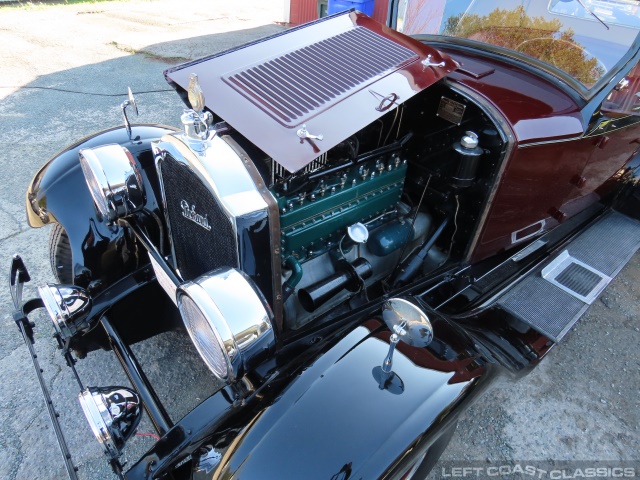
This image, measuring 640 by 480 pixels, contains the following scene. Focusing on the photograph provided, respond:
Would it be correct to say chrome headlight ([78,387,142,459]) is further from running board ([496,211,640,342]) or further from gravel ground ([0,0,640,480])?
running board ([496,211,640,342])

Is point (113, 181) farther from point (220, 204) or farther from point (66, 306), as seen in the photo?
point (220, 204)

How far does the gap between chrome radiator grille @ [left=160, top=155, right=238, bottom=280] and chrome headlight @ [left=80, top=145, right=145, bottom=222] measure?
20cm

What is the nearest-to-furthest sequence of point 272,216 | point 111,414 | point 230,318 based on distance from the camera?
1. point 230,318
2. point 111,414
3. point 272,216

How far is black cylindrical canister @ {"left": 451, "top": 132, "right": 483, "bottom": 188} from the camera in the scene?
1.89 metres

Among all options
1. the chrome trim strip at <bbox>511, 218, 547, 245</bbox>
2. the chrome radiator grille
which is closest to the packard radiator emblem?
the chrome radiator grille

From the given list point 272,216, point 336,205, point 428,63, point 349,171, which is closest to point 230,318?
point 272,216

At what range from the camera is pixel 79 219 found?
2.13m

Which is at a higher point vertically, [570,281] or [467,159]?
[467,159]

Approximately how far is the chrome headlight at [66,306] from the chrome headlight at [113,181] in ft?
1.21

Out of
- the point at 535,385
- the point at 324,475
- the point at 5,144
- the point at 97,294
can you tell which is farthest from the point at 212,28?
the point at 324,475

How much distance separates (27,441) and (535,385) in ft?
8.64

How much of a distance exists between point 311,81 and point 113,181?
968 mm

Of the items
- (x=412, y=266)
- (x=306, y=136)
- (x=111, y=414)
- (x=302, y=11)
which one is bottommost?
(x=302, y=11)

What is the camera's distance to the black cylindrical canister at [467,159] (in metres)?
1.89
